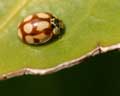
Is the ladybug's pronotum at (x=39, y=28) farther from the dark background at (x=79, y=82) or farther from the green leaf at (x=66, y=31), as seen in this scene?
the dark background at (x=79, y=82)

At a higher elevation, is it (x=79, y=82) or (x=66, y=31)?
(x=66, y=31)

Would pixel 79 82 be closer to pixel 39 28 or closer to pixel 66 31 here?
pixel 39 28

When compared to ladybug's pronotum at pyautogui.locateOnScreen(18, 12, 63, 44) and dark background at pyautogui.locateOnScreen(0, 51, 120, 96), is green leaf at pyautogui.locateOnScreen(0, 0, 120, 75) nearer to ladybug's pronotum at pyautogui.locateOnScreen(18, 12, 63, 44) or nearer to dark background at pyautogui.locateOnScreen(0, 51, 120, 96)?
ladybug's pronotum at pyautogui.locateOnScreen(18, 12, 63, 44)

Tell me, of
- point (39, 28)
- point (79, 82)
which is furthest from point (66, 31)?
point (79, 82)

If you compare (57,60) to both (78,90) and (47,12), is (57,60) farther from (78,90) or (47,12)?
(78,90)

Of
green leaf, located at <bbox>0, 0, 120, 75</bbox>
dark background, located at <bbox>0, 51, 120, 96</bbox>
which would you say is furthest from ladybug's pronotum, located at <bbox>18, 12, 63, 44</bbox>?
dark background, located at <bbox>0, 51, 120, 96</bbox>

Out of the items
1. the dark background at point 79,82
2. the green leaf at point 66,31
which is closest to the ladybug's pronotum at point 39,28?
the green leaf at point 66,31
